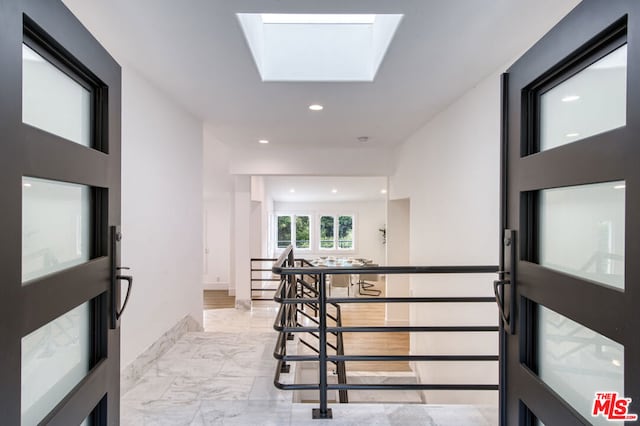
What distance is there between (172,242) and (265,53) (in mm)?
1720

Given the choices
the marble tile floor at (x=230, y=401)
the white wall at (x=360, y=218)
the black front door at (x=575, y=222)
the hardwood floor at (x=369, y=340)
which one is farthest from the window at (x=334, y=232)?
the black front door at (x=575, y=222)

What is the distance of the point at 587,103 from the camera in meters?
0.92

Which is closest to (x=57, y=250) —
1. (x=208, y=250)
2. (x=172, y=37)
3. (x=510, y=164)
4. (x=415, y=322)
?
(x=172, y=37)

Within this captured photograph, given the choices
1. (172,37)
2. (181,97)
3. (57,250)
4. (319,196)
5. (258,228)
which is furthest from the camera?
(319,196)

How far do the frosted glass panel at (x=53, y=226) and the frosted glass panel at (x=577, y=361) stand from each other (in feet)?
4.69

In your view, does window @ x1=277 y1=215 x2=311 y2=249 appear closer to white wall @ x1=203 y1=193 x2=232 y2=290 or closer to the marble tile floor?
white wall @ x1=203 y1=193 x2=232 y2=290

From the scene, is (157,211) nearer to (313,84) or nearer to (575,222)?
(313,84)

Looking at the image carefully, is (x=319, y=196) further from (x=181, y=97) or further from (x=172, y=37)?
(x=172, y=37)

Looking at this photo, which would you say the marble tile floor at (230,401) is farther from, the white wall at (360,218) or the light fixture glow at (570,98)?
the white wall at (360,218)

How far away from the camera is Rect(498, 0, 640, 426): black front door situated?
0.74 meters

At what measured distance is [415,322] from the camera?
434 cm

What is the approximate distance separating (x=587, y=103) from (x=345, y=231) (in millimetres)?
10867

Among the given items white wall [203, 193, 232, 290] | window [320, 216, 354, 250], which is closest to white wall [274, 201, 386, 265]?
window [320, 216, 354, 250]

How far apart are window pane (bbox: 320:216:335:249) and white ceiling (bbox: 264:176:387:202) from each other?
0.77 m
